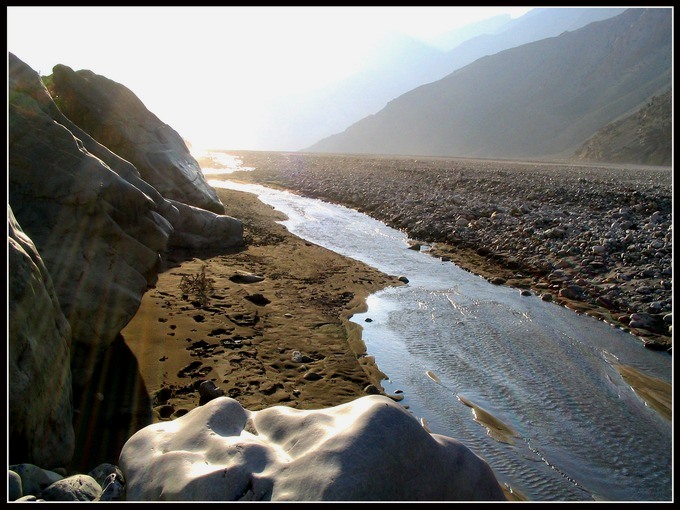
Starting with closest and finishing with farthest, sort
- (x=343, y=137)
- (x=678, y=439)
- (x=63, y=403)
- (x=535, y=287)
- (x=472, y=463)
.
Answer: (x=678, y=439)
(x=472, y=463)
(x=63, y=403)
(x=535, y=287)
(x=343, y=137)

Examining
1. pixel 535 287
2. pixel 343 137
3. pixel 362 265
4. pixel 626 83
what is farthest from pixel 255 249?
pixel 343 137

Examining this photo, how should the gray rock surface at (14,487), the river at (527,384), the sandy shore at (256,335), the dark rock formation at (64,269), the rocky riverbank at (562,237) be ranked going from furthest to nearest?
1. the rocky riverbank at (562,237)
2. the sandy shore at (256,335)
3. the river at (527,384)
4. the dark rock formation at (64,269)
5. the gray rock surface at (14,487)

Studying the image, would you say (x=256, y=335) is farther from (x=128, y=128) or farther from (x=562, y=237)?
(x=562, y=237)

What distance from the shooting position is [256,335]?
7.30 meters

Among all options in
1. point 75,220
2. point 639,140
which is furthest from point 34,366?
point 639,140

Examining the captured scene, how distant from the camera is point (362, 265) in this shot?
12.2m

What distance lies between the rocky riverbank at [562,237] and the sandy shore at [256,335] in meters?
3.43

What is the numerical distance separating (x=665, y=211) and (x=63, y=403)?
17672 mm

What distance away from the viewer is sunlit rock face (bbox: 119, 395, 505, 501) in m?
3.00

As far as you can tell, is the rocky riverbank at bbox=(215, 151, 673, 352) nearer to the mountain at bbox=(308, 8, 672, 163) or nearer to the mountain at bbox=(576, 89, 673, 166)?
the mountain at bbox=(576, 89, 673, 166)

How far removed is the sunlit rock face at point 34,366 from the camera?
3.51m

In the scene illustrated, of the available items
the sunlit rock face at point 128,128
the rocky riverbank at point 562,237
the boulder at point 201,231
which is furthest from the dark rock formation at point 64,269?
the rocky riverbank at point 562,237

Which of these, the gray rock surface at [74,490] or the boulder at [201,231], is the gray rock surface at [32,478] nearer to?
the gray rock surface at [74,490]

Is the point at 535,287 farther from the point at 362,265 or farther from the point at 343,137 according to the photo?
the point at 343,137
